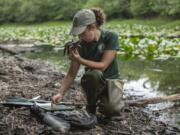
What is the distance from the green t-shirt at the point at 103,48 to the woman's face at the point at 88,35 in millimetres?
161

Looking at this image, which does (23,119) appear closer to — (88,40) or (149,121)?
(88,40)

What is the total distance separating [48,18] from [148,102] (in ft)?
173

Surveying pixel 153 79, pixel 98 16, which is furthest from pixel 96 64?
pixel 153 79

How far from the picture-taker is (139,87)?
7.22 m

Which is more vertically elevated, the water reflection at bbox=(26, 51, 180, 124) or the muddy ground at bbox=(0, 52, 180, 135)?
the muddy ground at bbox=(0, 52, 180, 135)

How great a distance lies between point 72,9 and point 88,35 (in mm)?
48541

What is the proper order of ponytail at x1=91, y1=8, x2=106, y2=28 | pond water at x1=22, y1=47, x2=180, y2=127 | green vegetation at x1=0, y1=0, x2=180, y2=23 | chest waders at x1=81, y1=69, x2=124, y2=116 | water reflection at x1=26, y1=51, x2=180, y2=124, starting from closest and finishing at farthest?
1. ponytail at x1=91, y1=8, x2=106, y2=28
2. chest waders at x1=81, y1=69, x2=124, y2=116
3. pond water at x1=22, y1=47, x2=180, y2=127
4. water reflection at x1=26, y1=51, x2=180, y2=124
5. green vegetation at x1=0, y1=0, x2=180, y2=23

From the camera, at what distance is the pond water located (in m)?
5.51

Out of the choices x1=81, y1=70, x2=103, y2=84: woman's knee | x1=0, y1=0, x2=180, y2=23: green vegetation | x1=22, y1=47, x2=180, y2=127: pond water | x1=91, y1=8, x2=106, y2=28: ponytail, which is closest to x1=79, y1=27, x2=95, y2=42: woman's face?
x1=91, y1=8, x2=106, y2=28: ponytail

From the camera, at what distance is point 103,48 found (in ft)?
14.5

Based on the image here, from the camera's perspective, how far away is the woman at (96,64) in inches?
167

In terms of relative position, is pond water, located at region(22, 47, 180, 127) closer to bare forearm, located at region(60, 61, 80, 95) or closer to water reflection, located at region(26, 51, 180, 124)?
water reflection, located at region(26, 51, 180, 124)

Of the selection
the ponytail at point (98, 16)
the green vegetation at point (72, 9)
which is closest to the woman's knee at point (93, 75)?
the ponytail at point (98, 16)

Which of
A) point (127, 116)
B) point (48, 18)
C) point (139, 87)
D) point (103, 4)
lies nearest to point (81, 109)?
point (127, 116)
